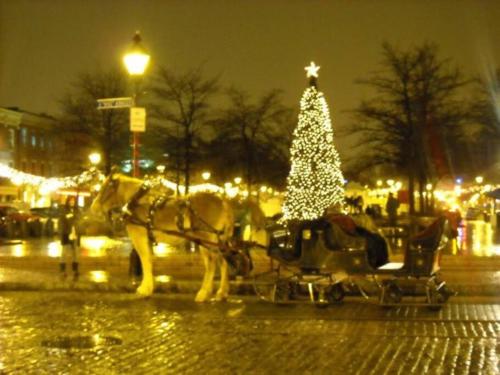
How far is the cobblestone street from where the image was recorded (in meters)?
9.70

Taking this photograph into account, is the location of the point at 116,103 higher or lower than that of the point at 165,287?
higher

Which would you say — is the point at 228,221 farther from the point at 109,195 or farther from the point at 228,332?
the point at 228,332

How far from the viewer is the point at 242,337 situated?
11539 millimetres

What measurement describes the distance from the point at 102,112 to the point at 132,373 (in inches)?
1610

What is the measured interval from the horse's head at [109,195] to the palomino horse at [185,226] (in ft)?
0.06

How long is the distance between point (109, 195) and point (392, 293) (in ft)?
17.7

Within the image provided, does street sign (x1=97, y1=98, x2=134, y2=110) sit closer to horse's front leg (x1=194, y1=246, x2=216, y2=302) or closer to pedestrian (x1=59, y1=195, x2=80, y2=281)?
pedestrian (x1=59, y1=195, x2=80, y2=281)

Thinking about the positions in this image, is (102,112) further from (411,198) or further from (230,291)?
(230,291)

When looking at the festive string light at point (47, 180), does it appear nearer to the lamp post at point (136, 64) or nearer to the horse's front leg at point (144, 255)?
the lamp post at point (136, 64)

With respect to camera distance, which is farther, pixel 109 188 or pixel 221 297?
pixel 109 188

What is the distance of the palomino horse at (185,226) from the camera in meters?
15.5

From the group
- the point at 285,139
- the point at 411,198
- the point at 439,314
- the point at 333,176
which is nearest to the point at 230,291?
the point at 439,314

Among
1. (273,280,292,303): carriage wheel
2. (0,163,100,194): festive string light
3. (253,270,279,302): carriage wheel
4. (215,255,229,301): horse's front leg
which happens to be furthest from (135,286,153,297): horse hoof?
(0,163,100,194): festive string light

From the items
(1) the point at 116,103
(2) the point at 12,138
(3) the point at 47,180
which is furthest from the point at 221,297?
(2) the point at 12,138
